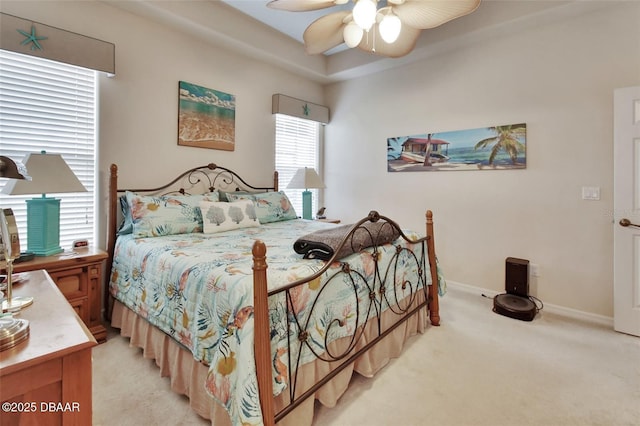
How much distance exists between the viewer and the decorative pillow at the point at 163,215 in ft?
7.84

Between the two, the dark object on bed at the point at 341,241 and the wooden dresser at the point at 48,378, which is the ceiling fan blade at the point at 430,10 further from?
the wooden dresser at the point at 48,378

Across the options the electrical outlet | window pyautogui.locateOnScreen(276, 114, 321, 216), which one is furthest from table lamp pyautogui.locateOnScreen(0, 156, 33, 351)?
the electrical outlet

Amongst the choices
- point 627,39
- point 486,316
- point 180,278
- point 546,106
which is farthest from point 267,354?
point 627,39

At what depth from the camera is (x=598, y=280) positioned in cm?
267

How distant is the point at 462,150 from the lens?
336cm

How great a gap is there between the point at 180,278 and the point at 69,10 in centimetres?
249

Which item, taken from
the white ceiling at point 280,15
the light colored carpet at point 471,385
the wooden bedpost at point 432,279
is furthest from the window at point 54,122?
the wooden bedpost at point 432,279

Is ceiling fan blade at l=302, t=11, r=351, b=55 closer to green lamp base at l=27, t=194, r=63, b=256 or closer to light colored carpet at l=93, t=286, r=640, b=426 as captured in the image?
green lamp base at l=27, t=194, r=63, b=256

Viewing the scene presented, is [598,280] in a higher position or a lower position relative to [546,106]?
lower

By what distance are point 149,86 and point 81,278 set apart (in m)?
1.83

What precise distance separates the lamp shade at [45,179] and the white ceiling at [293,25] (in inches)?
60.7

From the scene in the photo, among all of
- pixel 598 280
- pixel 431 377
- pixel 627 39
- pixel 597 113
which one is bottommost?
pixel 431 377

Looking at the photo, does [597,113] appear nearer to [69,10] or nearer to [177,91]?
[177,91]

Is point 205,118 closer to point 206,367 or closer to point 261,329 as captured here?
point 206,367
